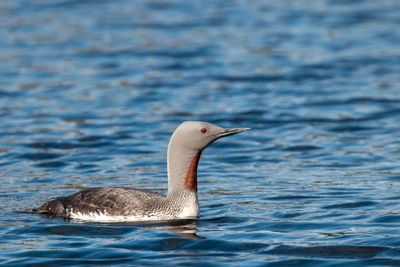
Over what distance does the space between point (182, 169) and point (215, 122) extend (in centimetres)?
607

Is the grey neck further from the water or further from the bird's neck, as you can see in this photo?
the water

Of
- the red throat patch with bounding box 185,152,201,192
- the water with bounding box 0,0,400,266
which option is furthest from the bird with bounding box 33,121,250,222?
the water with bounding box 0,0,400,266

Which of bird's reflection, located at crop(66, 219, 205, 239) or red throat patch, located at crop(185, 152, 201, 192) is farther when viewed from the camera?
red throat patch, located at crop(185, 152, 201, 192)

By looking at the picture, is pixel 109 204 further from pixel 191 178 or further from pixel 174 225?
pixel 191 178

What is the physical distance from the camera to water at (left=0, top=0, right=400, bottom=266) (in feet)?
28.3

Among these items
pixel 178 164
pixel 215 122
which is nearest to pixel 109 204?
pixel 178 164

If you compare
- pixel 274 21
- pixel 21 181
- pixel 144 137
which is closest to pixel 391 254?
pixel 21 181

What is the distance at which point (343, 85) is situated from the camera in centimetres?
1794

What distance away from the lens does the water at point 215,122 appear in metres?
8.63

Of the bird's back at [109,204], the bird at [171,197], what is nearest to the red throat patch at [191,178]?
the bird at [171,197]

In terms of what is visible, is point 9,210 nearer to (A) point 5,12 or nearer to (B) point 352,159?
(B) point 352,159

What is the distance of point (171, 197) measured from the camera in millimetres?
9523

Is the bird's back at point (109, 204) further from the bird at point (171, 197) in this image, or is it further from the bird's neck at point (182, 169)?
the bird's neck at point (182, 169)

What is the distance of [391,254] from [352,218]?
145 centimetres
